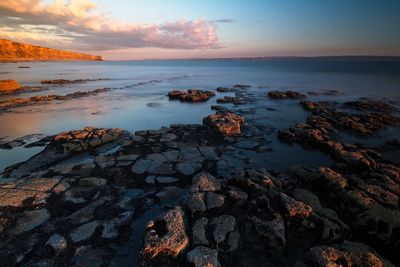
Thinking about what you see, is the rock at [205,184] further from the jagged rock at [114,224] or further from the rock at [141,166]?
the rock at [141,166]

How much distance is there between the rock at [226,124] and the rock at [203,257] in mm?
8778

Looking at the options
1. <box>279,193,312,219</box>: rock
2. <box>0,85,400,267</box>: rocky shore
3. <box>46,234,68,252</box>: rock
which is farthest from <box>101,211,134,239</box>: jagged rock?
<box>279,193,312,219</box>: rock

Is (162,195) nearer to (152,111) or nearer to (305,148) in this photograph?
(305,148)

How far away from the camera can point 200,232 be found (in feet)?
17.0

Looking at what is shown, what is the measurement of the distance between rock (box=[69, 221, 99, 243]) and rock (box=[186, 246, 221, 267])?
2.30 metres

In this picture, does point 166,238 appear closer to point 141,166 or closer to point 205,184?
point 205,184

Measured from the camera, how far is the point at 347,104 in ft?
78.3

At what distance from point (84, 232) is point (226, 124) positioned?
376 inches

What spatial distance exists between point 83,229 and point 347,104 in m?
25.3

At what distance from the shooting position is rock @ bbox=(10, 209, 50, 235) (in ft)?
17.6

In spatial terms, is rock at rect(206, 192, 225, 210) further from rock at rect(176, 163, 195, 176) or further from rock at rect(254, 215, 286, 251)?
rock at rect(176, 163, 195, 176)

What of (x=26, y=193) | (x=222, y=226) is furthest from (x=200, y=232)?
(x=26, y=193)

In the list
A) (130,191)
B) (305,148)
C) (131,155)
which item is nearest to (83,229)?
(130,191)

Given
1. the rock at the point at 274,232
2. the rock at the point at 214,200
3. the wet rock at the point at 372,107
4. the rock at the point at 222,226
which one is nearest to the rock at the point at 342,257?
the rock at the point at 274,232
